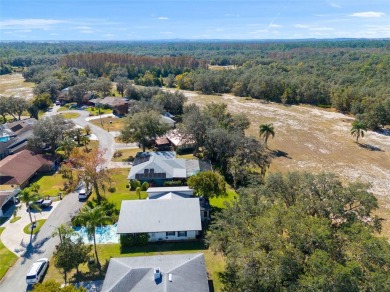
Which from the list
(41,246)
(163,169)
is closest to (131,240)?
(41,246)

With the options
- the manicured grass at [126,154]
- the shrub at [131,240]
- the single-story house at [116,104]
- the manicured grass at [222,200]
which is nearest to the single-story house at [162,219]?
the shrub at [131,240]

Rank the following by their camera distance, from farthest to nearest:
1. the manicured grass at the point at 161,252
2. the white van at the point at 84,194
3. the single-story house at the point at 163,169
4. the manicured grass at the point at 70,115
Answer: the manicured grass at the point at 70,115
the single-story house at the point at 163,169
the white van at the point at 84,194
the manicured grass at the point at 161,252

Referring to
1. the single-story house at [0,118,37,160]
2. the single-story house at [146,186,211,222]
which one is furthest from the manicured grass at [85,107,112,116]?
the single-story house at [146,186,211,222]

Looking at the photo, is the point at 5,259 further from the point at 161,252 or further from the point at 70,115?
the point at 70,115

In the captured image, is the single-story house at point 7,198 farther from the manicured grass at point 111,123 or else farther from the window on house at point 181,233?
the manicured grass at point 111,123

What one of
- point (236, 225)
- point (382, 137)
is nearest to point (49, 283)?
point (236, 225)

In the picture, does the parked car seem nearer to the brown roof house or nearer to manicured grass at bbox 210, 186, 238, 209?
the brown roof house
